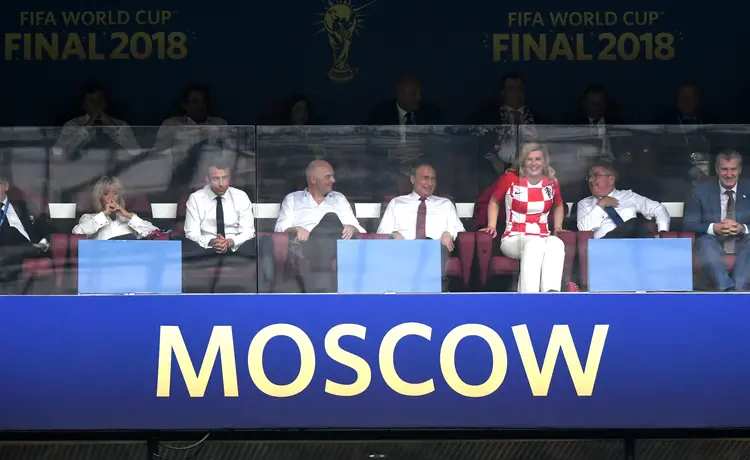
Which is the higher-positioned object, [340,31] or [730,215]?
[340,31]

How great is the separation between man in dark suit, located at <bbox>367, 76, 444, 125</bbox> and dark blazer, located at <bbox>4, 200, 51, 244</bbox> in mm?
2330

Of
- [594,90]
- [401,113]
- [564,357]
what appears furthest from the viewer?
[594,90]

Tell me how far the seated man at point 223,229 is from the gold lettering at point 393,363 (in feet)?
2.45

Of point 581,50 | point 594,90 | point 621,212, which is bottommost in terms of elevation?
point 621,212

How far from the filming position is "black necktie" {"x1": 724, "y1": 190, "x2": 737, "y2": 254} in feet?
18.6

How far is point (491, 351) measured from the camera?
5562mm

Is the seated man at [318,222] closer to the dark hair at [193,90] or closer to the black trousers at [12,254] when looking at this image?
the black trousers at [12,254]

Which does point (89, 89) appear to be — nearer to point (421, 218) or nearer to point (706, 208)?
point (421, 218)

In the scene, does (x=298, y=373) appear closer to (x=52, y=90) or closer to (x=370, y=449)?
(x=370, y=449)

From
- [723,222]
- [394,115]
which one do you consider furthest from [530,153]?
[394,115]

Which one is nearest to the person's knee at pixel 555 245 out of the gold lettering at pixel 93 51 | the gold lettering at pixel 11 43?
the gold lettering at pixel 93 51

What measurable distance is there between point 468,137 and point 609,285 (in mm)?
1024

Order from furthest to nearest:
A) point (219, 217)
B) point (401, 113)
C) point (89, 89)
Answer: point (89, 89), point (401, 113), point (219, 217)

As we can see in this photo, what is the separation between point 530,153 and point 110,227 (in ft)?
7.02
